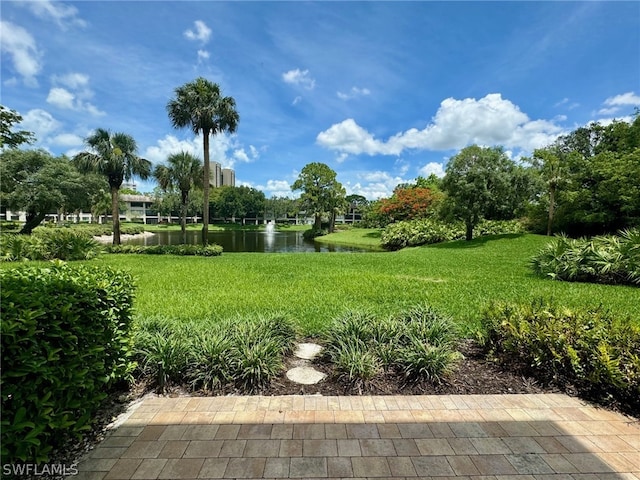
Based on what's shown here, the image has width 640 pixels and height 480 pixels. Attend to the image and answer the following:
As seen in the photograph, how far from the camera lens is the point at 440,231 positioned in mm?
21953

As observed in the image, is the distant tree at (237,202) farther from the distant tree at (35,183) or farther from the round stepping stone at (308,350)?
the round stepping stone at (308,350)

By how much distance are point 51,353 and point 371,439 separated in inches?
72.8

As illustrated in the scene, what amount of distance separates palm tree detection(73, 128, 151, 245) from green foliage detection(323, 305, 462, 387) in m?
15.8

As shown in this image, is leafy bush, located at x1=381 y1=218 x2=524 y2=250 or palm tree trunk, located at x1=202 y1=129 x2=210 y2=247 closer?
palm tree trunk, located at x1=202 y1=129 x2=210 y2=247

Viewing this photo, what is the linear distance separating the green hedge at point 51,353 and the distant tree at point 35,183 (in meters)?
24.4

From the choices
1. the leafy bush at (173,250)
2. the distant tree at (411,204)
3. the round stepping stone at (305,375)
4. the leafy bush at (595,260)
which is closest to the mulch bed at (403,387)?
the round stepping stone at (305,375)

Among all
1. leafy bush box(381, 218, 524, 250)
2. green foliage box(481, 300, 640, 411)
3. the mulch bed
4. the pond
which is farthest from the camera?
leafy bush box(381, 218, 524, 250)

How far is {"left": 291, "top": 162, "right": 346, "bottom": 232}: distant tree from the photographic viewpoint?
31.3 m

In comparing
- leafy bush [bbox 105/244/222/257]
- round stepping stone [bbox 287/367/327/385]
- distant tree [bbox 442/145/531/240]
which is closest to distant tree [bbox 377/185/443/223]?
distant tree [bbox 442/145/531/240]

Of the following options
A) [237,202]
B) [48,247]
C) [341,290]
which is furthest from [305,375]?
[237,202]

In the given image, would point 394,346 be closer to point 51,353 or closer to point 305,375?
point 305,375

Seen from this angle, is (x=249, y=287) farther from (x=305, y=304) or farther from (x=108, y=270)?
(x=108, y=270)

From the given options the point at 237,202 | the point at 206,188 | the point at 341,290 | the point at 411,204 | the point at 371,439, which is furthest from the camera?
the point at 237,202

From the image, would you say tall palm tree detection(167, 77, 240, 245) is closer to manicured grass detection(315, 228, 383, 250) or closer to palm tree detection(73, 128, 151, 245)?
palm tree detection(73, 128, 151, 245)
